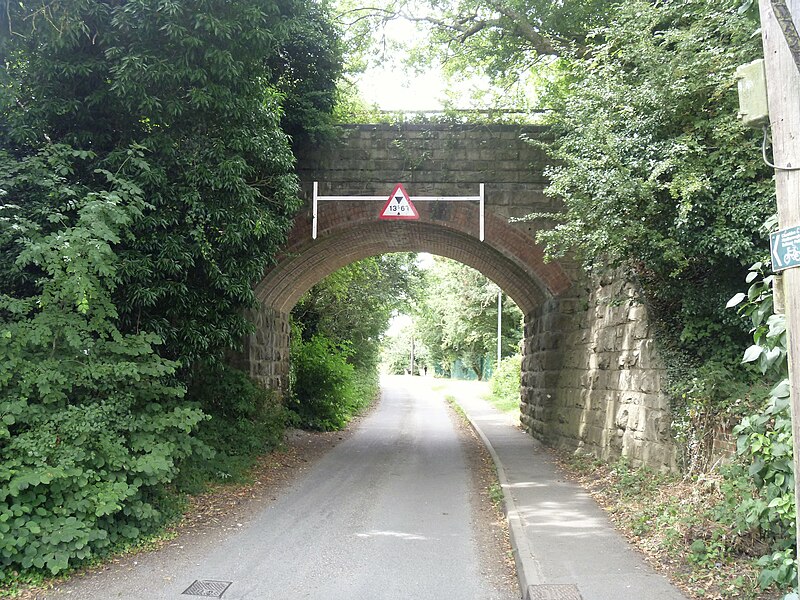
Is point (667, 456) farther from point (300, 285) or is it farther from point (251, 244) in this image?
point (300, 285)

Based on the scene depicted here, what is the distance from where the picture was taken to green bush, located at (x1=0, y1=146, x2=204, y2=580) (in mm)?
5211

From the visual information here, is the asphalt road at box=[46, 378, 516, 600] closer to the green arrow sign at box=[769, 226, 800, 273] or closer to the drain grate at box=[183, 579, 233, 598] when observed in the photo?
the drain grate at box=[183, 579, 233, 598]

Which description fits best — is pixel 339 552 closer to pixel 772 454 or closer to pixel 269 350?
pixel 772 454

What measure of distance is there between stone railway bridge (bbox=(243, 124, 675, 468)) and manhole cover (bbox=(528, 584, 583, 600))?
16.5 feet

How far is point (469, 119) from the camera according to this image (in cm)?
1219

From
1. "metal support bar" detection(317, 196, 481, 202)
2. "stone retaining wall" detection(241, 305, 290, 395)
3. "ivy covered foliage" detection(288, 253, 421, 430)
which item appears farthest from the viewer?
"ivy covered foliage" detection(288, 253, 421, 430)

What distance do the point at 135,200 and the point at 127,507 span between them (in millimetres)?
3007

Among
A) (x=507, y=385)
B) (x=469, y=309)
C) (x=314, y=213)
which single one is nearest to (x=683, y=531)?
(x=314, y=213)

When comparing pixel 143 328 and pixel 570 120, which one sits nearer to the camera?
pixel 143 328

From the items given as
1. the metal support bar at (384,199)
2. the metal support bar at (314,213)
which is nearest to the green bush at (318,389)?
the metal support bar at (314,213)

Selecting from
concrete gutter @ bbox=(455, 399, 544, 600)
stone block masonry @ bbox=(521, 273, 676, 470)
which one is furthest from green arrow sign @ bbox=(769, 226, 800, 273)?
stone block masonry @ bbox=(521, 273, 676, 470)

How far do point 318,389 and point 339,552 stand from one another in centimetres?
1072

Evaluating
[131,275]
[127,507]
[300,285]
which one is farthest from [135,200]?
[300,285]

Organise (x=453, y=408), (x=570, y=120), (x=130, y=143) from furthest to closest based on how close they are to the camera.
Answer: (x=453, y=408) < (x=570, y=120) < (x=130, y=143)
